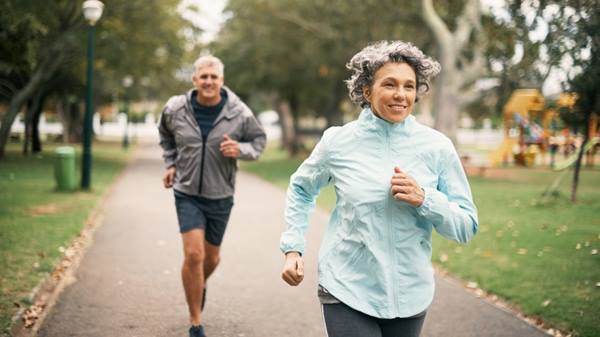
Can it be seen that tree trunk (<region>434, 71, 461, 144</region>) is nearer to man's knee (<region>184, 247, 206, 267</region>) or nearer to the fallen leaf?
the fallen leaf

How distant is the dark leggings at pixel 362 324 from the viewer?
2.61 metres

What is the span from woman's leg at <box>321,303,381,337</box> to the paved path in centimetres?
250

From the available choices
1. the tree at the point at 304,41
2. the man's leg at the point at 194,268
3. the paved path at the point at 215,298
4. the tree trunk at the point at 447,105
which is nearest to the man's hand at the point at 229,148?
the man's leg at the point at 194,268

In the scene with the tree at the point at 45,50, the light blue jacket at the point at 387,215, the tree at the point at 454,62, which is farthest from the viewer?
the tree at the point at 454,62

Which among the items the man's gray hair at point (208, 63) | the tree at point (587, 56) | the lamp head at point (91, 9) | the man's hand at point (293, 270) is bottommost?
the man's hand at point (293, 270)

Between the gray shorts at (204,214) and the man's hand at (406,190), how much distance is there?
248 centimetres

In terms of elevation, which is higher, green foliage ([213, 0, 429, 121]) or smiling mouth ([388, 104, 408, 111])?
green foliage ([213, 0, 429, 121])

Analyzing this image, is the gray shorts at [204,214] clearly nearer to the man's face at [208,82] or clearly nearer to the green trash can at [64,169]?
the man's face at [208,82]

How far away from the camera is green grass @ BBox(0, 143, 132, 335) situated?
615cm

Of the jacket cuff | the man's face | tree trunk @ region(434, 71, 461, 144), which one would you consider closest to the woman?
the jacket cuff

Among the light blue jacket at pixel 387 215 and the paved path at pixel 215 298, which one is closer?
the light blue jacket at pixel 387 215

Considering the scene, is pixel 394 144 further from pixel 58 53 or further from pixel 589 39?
pixel 58 53

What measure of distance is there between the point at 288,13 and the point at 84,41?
7396mm

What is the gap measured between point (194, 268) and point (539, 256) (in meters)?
4.99
